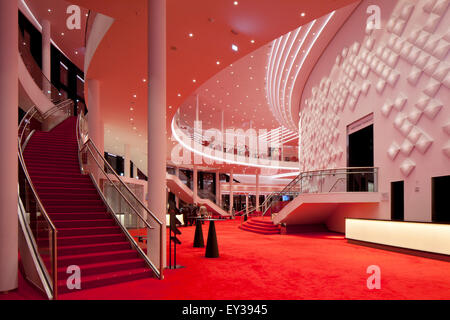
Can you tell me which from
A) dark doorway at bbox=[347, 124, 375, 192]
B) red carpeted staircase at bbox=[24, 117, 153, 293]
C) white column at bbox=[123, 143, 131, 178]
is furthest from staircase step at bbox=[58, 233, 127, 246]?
white column at bbox=[123, 143, 131, 178]

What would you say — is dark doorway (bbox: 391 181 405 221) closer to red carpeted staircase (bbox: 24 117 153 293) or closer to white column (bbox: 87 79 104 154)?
red carpeted staircase (bbox: 24 117 153 293)

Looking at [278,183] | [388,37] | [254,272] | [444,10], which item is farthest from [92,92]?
[278,183]

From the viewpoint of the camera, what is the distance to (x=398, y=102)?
383 inches

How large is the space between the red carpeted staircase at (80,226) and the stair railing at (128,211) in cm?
14

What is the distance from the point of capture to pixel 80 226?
6543 mm

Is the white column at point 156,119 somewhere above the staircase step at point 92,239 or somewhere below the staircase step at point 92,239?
above

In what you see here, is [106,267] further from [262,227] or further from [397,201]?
[262,227]

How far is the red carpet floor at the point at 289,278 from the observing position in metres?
4.64

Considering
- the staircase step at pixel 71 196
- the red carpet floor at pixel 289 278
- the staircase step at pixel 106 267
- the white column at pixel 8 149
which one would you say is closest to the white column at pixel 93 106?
the staircase step at pixel 71 196

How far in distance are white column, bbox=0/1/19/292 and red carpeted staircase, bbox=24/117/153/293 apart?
29.1 inches

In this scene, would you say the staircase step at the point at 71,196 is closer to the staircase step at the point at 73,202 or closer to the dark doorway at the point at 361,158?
the staircase step at the point at 73,202

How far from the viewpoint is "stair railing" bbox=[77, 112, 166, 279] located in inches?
240

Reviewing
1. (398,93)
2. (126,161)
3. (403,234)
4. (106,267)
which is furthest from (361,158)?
(126,161)
